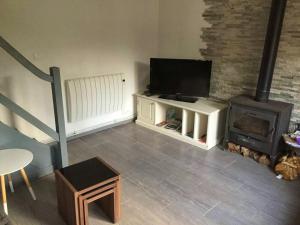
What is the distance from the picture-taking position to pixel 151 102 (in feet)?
12.9

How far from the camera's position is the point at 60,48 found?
126 inches

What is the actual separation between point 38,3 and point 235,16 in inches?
94.7

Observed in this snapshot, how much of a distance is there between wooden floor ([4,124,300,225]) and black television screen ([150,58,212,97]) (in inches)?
31.6

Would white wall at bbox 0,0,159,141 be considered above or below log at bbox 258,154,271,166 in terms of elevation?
above

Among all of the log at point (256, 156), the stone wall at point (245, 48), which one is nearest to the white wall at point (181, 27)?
the stone wall at point (245, 48)

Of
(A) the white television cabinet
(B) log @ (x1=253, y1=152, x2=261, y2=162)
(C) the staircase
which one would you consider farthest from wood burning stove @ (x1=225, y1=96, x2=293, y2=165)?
(C) the staircase

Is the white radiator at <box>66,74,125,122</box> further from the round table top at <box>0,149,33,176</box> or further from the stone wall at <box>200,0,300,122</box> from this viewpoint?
the stone wall at <box>200,0,300,122</box>

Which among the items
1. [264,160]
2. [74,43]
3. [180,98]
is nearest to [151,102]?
[180,98]

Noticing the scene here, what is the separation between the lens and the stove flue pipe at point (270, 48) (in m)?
2.70

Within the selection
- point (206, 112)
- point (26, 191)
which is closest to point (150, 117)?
point (206, 112)

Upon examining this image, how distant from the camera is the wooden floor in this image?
2186mm

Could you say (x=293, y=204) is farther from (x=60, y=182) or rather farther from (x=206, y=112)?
(x=60, y=182)

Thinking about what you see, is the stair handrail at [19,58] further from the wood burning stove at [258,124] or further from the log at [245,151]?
the log at [245,151]

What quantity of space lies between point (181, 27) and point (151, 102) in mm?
1246
